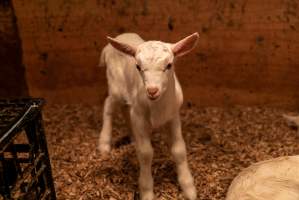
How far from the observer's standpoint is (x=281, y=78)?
3.54 metres

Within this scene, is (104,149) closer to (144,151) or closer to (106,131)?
(106,131)

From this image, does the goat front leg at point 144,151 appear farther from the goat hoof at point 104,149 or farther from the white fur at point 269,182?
the goat hoof at point 104,149

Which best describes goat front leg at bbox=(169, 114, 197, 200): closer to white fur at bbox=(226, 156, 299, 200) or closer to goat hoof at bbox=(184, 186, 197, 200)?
goat hoof at bbox=(184, 186, 197, 200)

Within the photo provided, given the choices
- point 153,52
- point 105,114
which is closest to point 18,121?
point 153,52

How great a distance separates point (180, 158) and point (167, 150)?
0.57 meters

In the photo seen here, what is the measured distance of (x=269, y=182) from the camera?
215cm

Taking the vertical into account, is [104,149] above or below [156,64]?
below

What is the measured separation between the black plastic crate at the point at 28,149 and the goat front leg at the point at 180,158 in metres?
0.80

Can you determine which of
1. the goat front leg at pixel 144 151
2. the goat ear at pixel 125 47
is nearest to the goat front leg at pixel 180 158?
the goat front leg at pixel 144 151

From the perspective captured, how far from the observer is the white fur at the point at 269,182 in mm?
2062

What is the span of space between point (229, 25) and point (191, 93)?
74 cm

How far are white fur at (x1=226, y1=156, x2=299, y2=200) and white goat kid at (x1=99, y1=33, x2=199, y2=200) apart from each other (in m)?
0.43

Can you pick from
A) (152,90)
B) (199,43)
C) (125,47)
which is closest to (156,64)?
(152,90)

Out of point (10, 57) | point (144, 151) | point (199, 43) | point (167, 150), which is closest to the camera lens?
point (144, 151)
